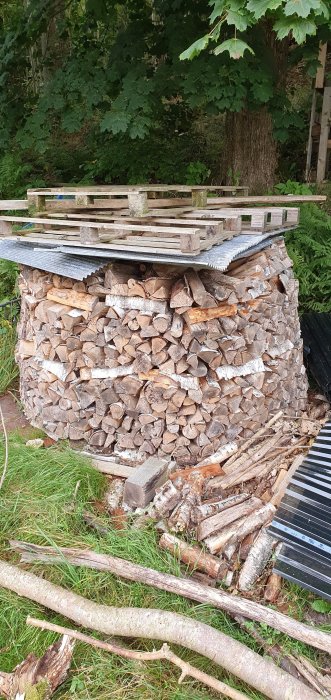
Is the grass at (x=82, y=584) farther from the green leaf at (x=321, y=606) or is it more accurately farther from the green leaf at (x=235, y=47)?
the green leaf at (x=235, y=47)

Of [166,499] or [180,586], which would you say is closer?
[180,586]

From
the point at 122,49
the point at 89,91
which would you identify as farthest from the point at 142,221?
the point at 122,49

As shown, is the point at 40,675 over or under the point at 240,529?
under

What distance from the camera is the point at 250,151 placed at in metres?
7.19

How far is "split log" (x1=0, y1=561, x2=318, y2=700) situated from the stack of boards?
2.21 metres

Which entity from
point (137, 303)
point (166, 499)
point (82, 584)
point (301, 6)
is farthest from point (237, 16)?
point (82, 584)

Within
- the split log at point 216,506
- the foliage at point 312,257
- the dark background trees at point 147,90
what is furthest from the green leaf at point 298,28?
the split log at point 216,506

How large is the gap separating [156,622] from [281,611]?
80 cm

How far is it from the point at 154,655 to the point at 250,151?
6.35m

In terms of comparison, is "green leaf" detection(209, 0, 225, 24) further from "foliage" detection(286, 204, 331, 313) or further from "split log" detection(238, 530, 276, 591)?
"split log" detection(238, 530, 276, 591)

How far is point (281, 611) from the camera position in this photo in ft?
10.2

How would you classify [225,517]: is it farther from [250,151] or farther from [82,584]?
[250,151]

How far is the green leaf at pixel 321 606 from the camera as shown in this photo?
302cm

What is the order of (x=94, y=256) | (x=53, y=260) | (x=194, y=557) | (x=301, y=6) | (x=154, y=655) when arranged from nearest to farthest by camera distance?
1. (x=154, y=655)
2. (x=194, y=557)
3. (x=301, y=6)
4. (x=94, y=256)
5. (x=53, y=260)
